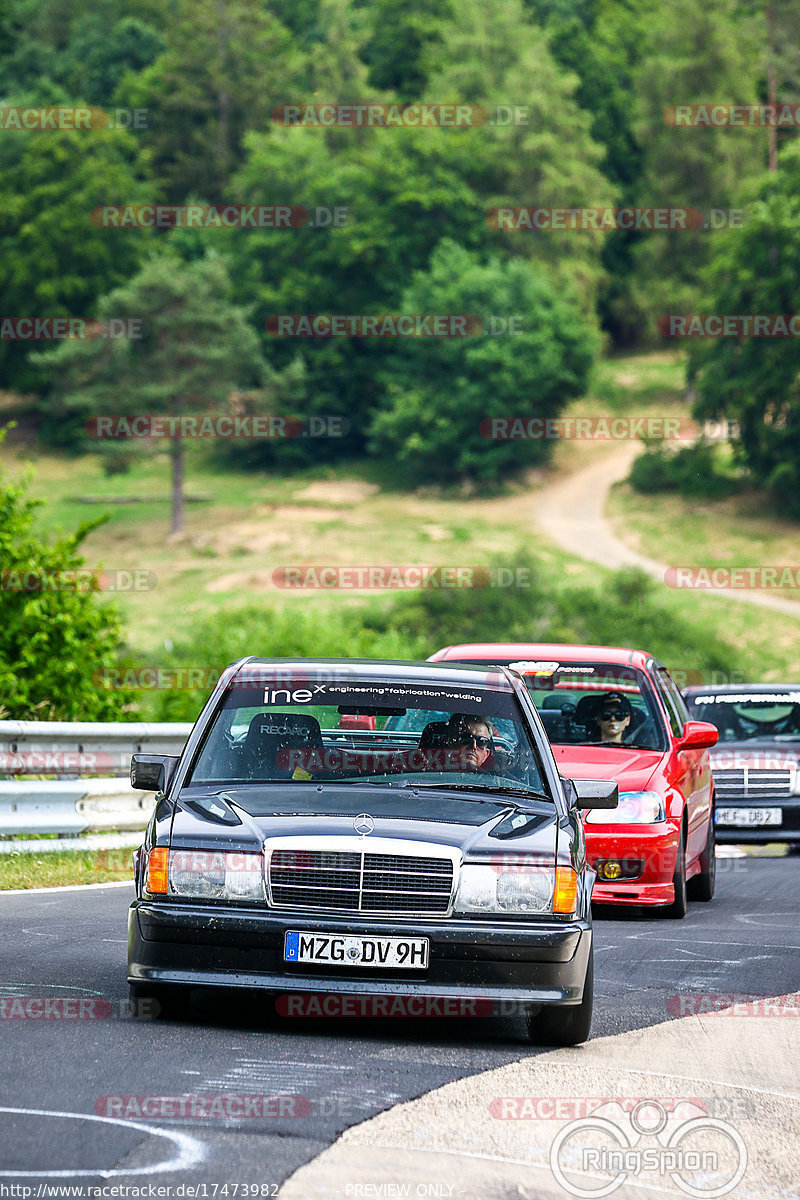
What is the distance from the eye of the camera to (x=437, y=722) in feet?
26.4

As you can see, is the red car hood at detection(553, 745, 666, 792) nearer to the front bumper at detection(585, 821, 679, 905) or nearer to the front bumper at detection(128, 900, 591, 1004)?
the front bumper at detection(585, 821, 679, 905)

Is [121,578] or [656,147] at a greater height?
[656,147]

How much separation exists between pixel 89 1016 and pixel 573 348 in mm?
91574

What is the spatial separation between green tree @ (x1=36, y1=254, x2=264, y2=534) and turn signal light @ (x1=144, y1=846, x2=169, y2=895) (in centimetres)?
8446

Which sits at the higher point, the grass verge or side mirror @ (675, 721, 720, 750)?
side mirror @ (675, 721, 720, 750)

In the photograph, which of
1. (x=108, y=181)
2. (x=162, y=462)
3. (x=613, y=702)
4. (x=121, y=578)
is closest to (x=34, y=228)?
(x=108, y=181)

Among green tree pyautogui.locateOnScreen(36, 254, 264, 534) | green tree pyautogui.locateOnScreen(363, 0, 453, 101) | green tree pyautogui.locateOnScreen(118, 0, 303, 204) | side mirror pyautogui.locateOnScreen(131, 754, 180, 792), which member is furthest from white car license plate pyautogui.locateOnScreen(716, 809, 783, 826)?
green tree pyautogui.locateOnScreen(363, 0, 453, 101)

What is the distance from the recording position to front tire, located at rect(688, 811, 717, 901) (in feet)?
44.3

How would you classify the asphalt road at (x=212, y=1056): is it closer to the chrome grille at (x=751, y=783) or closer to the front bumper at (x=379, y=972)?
the front bumper at (x=379, y=972)

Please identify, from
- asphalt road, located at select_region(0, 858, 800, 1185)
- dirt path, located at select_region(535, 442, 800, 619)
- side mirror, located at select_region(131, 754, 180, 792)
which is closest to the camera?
asphalt road, located at select_region(0, 858, 800, 1185)

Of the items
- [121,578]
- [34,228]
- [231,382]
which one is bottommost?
[121,578]

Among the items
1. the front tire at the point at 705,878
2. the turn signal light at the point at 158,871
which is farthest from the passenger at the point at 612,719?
the turn signal light at the point at 158,871

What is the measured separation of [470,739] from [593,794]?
1.98 feet

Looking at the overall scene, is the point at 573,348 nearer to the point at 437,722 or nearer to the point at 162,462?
the point at 162,462
